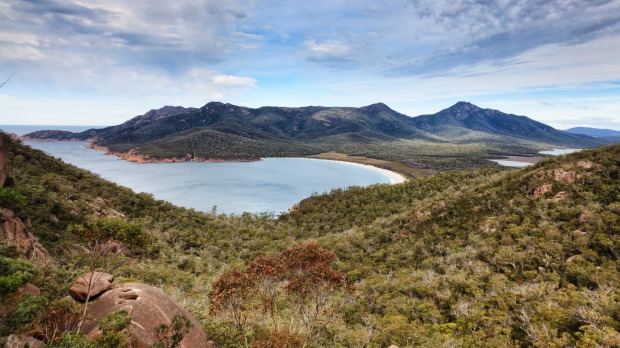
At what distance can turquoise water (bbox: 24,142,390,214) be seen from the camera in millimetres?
107562

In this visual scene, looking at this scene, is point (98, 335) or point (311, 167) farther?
point (311, 167)

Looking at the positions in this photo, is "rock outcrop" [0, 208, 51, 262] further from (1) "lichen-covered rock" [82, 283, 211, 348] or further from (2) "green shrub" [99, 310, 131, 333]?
(2) "green shrub" [99, 310, 131, 333]

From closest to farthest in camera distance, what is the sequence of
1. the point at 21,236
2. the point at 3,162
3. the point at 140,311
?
the point at 140,311 < the point at 3,162 < the point at 21,236

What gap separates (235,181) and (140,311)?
5243 inches

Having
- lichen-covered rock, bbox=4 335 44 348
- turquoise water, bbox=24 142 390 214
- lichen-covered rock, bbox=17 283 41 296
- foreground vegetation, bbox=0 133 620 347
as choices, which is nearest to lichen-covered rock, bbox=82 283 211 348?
foreground vegetation, bbox=0 133 620 347

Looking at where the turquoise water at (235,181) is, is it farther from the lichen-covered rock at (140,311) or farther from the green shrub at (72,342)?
the green shrub at (72,342)

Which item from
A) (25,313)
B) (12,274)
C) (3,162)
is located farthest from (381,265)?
(3,162)

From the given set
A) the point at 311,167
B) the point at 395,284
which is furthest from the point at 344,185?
the point at 395,284

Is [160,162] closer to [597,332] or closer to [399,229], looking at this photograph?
[399,229]

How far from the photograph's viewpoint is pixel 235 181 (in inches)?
5640

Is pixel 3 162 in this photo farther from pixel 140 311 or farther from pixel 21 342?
pixel 140 311

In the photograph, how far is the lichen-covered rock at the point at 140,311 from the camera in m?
12.3

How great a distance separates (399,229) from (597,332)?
29878mm

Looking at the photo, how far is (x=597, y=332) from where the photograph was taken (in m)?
15.4
